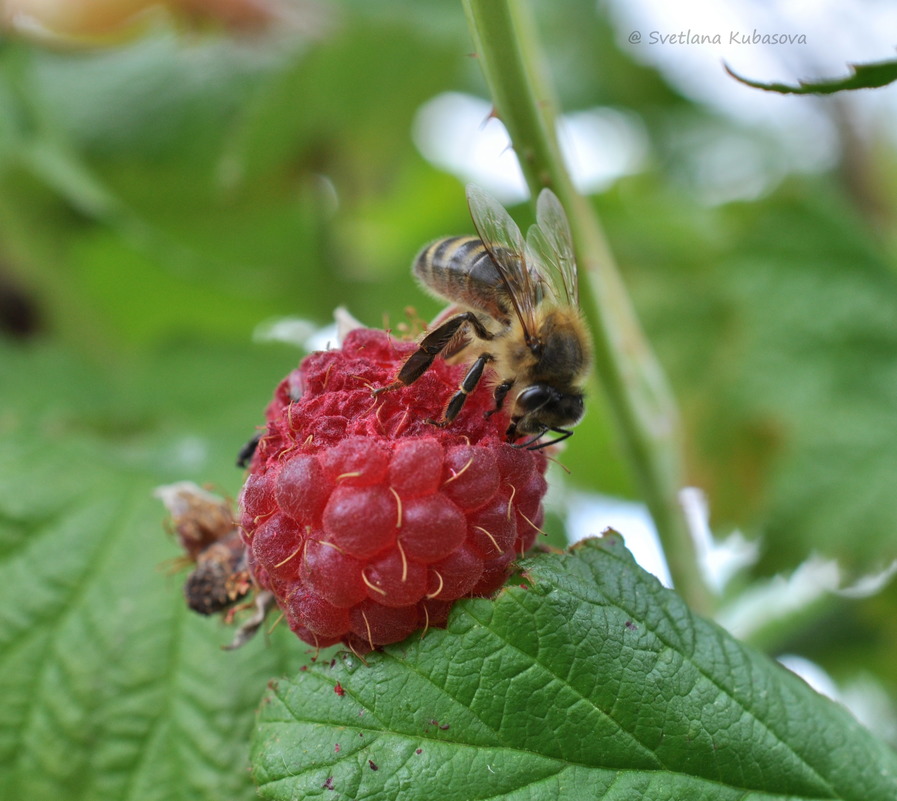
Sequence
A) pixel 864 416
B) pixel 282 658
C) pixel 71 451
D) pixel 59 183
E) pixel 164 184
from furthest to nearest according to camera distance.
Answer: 1. pixel 164 184
2. pixel 864 416
3. pixel 59 183
4. pixel 71 451
5. pixel 282 658

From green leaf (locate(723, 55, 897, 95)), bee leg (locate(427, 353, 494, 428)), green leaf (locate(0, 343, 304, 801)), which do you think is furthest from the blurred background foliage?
green leaf (locate(723, 55, 897, 95))

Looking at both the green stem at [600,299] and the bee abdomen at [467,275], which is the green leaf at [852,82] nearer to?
the green stem at [600,299]

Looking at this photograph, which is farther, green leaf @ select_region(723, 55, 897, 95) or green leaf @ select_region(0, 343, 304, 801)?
green leaf @ select_region(0, 343, 304, 801)

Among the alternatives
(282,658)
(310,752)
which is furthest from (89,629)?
(310,752)

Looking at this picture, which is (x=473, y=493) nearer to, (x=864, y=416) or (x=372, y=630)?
(x=372, y=630)

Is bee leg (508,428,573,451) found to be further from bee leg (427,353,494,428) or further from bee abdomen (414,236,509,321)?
bee abdomen (414,236,509,321)

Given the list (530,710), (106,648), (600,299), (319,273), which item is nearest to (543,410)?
(530,710)

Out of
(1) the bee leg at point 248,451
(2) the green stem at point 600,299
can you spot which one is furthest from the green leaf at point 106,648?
(2) the green stem at point 600,299

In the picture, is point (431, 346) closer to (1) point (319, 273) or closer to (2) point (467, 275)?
(2) point (467, 275)
